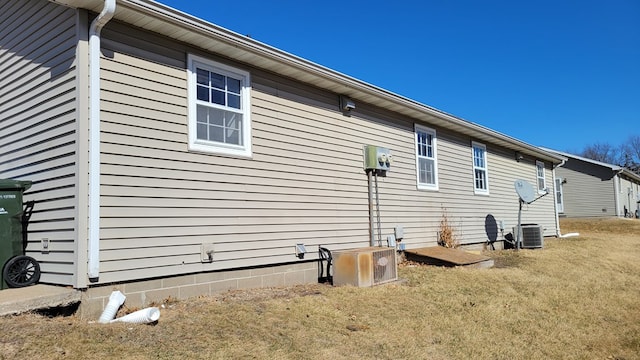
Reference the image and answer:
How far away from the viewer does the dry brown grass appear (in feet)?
13.7

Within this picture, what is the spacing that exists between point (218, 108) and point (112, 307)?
2840 mm

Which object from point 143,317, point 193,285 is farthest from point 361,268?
point 143,317

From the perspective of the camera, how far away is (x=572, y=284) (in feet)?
28.2

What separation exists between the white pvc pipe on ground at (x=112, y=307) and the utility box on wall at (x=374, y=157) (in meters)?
5.15

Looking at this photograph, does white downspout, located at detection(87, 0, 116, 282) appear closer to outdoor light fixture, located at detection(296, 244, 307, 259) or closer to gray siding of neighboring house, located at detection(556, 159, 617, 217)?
outdoor light fixture, located at detection(296, 244, 307, 259)

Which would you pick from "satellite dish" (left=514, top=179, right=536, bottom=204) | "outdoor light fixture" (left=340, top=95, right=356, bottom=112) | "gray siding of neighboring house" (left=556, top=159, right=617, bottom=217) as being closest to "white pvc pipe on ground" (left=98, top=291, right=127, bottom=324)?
"outdoor light fixture" (left=340, top=95, right=356, bottom=112)

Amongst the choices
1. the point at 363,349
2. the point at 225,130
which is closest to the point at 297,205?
the point at 225,130

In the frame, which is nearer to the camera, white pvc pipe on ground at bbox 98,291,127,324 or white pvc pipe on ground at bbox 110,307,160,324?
white pvc pipe on ground at bbox 110,307,160,324

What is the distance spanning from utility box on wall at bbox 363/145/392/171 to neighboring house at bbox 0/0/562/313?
14 cm

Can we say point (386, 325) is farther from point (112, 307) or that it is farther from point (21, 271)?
point (21, 271)

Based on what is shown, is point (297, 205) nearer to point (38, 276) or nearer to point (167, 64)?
point (167, 64)

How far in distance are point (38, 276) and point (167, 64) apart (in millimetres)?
2863

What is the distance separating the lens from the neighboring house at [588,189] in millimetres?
26281

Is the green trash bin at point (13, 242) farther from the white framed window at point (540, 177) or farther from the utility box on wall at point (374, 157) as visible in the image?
the white framed window at point (540, 177)
